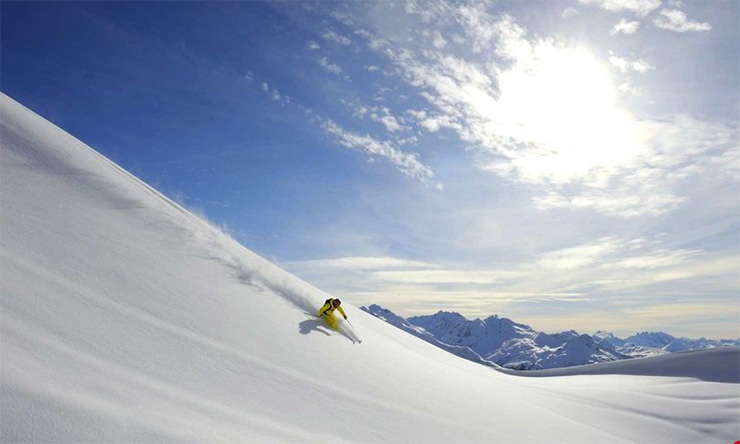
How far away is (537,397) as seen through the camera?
46.3 feet

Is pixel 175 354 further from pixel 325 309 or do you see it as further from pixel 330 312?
pixel 330 312

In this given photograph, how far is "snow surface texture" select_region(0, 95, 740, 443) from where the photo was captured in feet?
15.9

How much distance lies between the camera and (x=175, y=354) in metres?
6.60

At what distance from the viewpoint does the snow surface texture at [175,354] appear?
4.85 metres

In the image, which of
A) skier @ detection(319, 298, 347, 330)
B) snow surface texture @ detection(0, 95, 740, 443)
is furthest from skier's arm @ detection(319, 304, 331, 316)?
snow surface texture @ detection(0, 95, 740, 443)

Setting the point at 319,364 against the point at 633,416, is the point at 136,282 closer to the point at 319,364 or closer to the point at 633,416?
the point at 319,364

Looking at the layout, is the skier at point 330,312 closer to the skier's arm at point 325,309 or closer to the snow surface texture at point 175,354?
the skier's arm at point 325,309

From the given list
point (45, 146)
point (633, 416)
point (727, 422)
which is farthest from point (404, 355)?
point (45, 146)

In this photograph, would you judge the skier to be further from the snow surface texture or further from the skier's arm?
the snow surface texture

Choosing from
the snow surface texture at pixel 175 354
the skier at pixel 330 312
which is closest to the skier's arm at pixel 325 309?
the skier at pixel 330 312

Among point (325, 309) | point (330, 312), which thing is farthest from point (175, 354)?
point (330, 312)

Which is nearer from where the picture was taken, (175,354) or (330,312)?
(175,354)

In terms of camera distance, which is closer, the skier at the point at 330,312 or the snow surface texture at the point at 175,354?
the snow surface texture at the point at 175,354

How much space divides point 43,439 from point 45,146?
32.7ft
